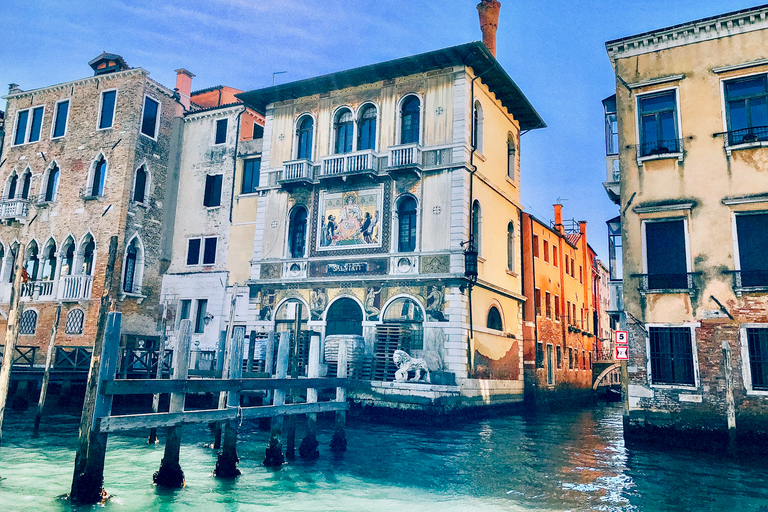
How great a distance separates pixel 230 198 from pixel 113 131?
567 centimetres

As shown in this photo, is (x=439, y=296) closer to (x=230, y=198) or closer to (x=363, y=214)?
(x=363, y=214)

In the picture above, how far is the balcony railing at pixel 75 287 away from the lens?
23953 millimetres

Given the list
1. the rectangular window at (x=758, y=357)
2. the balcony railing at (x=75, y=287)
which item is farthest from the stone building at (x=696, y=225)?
the balcony railing at (x=75, y=287)

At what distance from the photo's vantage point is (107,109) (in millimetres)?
25703

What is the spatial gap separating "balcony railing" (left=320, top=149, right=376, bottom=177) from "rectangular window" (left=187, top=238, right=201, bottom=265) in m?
8.02

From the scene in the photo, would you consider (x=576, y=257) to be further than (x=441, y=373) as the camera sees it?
Yes

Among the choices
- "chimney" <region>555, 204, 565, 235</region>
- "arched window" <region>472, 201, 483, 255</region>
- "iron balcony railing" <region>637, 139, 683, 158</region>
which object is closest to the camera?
"iron balcony railing" <region>637, 139, 683, 158</region>

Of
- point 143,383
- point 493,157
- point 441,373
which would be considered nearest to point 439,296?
point 441,373

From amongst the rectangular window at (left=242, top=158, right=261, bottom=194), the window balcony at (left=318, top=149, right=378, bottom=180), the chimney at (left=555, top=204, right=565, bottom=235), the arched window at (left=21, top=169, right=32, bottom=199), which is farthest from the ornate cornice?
the arched window at (left=21, top=169, right=32, bottom=199)

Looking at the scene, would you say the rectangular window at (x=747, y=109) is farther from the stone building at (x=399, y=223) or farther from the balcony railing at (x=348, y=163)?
the balcony railing at (x=348, y=163)

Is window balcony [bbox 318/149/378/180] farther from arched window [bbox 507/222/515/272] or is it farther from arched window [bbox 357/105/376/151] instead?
arched window [bbox 507/222/515/272]

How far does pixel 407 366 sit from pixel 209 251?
11.9 m

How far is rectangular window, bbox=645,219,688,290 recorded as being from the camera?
13484 millimetres

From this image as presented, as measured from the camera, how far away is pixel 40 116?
90.2 ft
